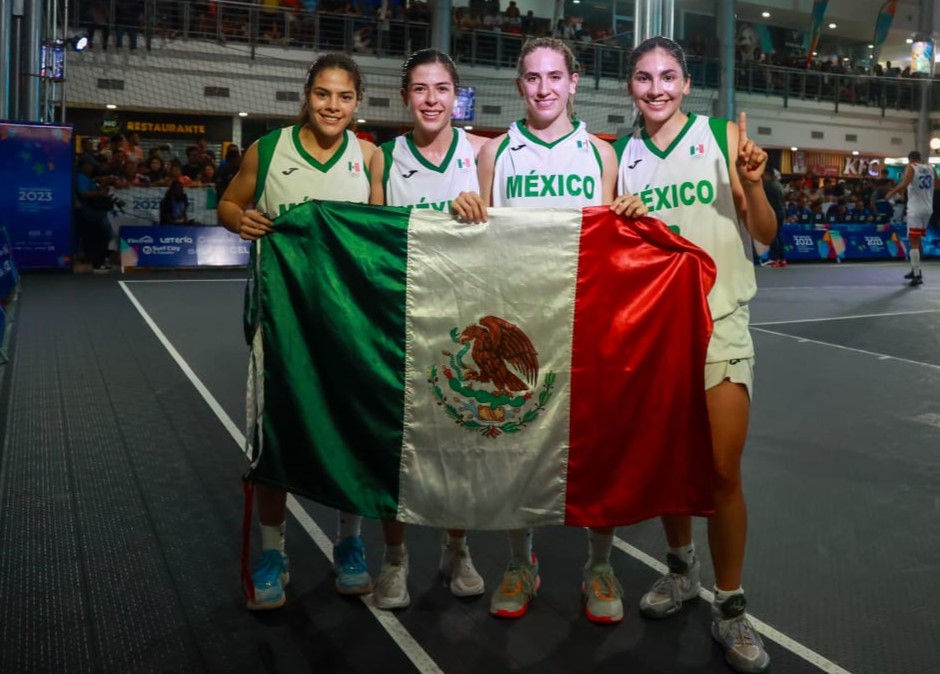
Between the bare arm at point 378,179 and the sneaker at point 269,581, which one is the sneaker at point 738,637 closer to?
the sneaker at point 269,581

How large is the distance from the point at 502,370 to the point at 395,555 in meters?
0.78

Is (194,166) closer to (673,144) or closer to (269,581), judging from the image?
(269,581)

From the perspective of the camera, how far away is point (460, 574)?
3.14 m

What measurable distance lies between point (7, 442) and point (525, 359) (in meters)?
3.33

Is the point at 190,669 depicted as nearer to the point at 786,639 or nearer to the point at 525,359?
the point at 525,359

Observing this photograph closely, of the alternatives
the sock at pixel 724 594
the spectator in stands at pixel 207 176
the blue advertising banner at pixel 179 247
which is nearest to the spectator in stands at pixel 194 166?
the spectator in stands at pixel 207 176

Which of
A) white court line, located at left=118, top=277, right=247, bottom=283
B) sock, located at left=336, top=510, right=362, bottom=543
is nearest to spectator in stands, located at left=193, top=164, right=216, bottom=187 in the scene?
white court line, located at left=118, top=277, right=247, bottom=283

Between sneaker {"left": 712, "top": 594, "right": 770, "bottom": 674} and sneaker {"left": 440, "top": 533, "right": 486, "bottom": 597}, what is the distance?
80 cm

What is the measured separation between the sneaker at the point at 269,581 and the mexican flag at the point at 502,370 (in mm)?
314

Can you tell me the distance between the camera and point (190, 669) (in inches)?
101

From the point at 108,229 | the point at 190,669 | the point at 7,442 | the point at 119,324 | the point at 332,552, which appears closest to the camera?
the point at 190,669

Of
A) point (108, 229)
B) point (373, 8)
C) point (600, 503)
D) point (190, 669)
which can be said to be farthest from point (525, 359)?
point (373, 8)

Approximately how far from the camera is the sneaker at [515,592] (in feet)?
9.64

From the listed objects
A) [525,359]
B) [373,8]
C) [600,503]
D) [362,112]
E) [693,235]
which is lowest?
[600,503]
